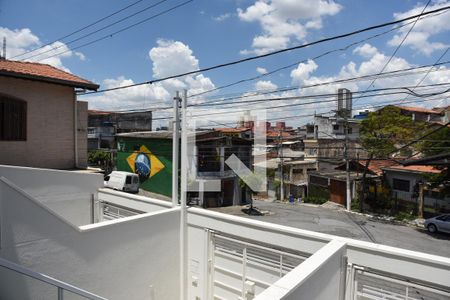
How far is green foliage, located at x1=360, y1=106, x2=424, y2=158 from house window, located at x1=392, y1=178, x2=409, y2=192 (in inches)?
103

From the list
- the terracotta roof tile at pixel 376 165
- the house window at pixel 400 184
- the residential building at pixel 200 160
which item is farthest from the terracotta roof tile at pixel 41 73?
the terracotta roof tile at pixel 376 165

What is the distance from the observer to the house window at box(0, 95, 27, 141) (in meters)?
6.28

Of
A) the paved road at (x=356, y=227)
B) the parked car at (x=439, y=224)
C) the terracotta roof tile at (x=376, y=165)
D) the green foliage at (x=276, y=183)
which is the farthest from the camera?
the green foliage at (x=276, y=183)

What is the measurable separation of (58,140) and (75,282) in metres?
4.47

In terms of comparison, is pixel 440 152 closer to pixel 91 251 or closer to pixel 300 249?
pixel 300 249

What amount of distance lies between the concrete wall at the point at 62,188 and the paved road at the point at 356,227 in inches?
430

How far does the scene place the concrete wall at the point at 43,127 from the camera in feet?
21.1

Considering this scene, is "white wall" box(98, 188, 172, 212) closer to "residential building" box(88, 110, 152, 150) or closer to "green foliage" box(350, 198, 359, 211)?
"green foliage" box(350, 198, 359, 211)

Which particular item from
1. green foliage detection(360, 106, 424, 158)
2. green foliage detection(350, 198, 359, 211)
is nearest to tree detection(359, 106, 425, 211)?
green foliage detection(360, 106, 424, 158)

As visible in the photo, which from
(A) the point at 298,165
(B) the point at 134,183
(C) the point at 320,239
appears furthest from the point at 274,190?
(C) the point at 320,239

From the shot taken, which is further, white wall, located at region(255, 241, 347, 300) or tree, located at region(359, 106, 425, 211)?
tree, located at region(359, 106, 425, 211)

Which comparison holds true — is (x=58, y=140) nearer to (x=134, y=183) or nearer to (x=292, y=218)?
(x=134, y=183)

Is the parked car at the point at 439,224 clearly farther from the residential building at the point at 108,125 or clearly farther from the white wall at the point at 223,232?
the residential building at the point at 108,125

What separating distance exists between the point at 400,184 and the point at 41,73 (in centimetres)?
1955
